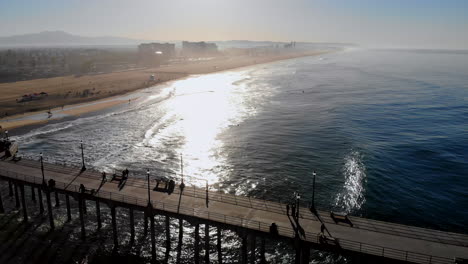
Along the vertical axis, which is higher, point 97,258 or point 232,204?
point 232,204

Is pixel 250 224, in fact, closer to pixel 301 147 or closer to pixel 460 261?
pixel 460 261

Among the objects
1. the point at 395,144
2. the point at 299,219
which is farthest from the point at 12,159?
the point at 395,144

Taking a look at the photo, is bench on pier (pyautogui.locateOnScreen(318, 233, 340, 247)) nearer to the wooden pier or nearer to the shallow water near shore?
the wooden pier

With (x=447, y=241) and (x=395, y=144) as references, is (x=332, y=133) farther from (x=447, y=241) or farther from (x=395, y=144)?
(x=447, y=241)

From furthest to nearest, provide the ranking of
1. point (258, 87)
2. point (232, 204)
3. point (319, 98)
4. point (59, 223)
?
1. point (258, 87)
2. point (319, 98)
3. point (59, 223)
4. point (232, 204)

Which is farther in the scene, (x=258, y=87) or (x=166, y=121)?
(x=258, y=87)

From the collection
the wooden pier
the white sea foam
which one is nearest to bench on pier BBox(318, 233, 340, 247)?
the wooden pier

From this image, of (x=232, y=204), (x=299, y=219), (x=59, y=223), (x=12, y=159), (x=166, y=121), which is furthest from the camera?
(x=166, y=121)
